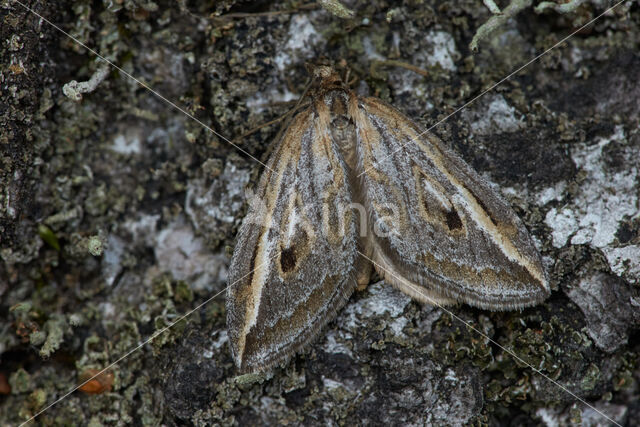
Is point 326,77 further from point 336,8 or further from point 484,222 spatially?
point 484,222

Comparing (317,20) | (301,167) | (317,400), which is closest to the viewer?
(317,400)

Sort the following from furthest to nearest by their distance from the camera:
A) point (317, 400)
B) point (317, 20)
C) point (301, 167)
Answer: point (317, 20) < point (301, 167) < point (317, 400)

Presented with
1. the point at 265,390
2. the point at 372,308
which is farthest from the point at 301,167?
the point at 265,390

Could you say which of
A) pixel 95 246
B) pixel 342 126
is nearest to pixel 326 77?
pixel 342 126

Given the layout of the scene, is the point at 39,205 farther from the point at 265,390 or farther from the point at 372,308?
the point at 372,308

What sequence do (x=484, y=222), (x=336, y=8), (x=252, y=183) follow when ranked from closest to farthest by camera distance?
(x=484, y=222), (x=336, y=8), (x=252, y=183)

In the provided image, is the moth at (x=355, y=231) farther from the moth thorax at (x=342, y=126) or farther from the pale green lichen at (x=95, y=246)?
the pale green lichen at (x=95, y=246)

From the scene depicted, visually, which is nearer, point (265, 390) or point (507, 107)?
point (265, 390)
